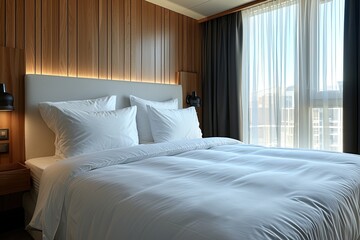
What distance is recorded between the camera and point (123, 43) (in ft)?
9.56

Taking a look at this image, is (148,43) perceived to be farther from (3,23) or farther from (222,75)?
(3,23)

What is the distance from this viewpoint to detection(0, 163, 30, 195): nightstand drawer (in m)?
1.73

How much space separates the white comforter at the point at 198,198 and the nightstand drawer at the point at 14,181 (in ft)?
0.85

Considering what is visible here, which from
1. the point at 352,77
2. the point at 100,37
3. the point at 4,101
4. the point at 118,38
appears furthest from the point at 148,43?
the point at 352,77

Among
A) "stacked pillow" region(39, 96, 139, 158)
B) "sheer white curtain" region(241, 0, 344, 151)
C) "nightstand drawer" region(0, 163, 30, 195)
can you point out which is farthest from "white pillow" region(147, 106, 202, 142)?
"nightstand drawer" region(0, 163, 30, 195)

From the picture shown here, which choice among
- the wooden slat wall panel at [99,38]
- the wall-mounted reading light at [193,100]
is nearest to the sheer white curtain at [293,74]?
the wall-mounted reading light at [193,100]

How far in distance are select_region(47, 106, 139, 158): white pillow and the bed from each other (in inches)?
12.5

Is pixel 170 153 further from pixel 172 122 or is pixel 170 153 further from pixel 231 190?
pixel 231 190

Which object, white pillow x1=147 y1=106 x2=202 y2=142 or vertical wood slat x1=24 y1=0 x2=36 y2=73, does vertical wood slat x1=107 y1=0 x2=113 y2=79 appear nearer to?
white pillow x1=147 y1=106 x2=202 y2=142

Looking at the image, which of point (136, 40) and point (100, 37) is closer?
point (100, 37)

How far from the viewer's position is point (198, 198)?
1.04 m

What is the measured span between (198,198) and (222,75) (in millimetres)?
2854

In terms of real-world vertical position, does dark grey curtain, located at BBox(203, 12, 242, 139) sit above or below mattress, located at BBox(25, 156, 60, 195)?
above

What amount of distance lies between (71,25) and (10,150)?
1.28 meters
